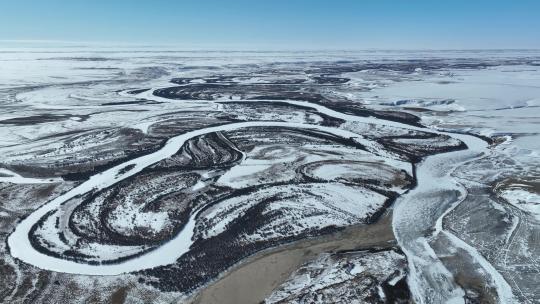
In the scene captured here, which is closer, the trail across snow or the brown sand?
the brown sand

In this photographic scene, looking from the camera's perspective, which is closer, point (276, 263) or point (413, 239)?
point (276, 263)

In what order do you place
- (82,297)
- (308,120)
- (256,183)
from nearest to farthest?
(82,297) < (256,183) < (308,120)

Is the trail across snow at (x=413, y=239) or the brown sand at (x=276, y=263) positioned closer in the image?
the brown sand at (x=276, y=263)

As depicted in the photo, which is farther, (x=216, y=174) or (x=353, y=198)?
(x=216, y=174)

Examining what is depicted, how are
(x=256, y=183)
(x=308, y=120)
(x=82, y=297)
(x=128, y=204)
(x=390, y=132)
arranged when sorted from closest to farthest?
(x=82, y=297), (x=128, y=204), (x=256, y=183), (x=390, y=132), (x=308, y=120)

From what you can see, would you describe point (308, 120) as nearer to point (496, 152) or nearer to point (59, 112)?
point (496, 152)

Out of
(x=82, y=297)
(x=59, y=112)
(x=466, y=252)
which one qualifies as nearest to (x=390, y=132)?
(x=466, y=252)

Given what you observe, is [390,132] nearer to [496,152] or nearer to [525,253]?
[496,152]

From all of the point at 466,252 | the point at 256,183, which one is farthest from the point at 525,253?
the point at 256,183

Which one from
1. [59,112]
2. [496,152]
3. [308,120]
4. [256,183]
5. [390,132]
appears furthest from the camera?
[59,112]

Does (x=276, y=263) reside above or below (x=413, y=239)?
below
